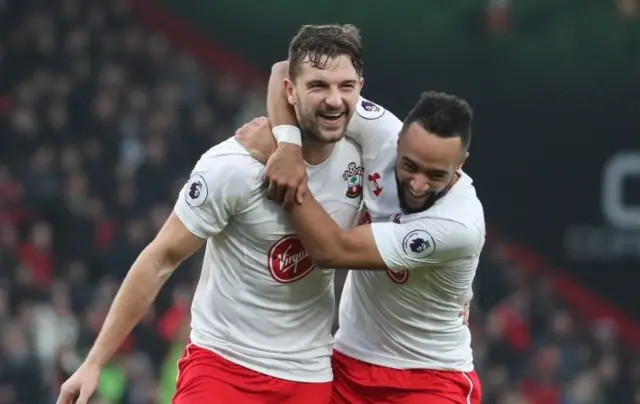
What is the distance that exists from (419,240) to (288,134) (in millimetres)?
576

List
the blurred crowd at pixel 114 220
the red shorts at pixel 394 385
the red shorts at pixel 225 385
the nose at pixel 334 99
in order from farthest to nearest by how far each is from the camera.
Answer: the blurred crowd at pixel 114 220, the red shorts at pixel 394 385, the red shorts at pixel 225 385, the nose at pixel 334 99

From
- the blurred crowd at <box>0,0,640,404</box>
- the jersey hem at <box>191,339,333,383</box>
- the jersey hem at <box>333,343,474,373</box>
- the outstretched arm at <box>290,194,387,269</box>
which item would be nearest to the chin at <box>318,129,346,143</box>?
the outstretched arm at <box>290,194,387,269</box>

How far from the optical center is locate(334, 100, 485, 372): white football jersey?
5.02 m

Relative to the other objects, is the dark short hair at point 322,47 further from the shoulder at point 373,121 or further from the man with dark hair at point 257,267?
the shoulder at point 373,121

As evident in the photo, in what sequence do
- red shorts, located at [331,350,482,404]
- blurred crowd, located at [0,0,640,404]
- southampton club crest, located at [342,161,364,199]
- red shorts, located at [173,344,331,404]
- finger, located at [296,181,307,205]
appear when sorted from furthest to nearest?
blurred crowd, located at [0,0,640,404]
red shorts, located at [331,350,482,404]
southampton club crest, located at [342,161,364,199]
red shorts, located at [173,344,331,404]
finger, located at [296,181,307,205]

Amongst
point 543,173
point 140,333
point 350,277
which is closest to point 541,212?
point 543,173

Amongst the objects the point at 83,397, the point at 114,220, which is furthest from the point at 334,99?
the point at 114,220

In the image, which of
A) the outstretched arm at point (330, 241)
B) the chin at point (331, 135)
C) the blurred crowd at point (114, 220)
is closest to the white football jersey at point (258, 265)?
the outstretched arm at point (330, 241)

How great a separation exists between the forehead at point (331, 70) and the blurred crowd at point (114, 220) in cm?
648

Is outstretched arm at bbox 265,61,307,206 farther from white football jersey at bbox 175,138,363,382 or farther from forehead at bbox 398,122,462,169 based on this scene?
forehead at bbox 398,122,462,169

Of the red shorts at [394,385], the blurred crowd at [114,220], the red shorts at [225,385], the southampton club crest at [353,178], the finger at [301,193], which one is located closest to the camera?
the finger at [301,193]

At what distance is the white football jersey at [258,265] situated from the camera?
15.9ft

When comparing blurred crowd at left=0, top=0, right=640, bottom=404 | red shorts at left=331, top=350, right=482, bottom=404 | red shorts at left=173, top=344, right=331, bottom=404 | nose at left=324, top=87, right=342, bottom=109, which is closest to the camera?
nose at left=324, top=87, right=342, bottom=109

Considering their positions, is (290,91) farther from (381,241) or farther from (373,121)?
(381,241)
